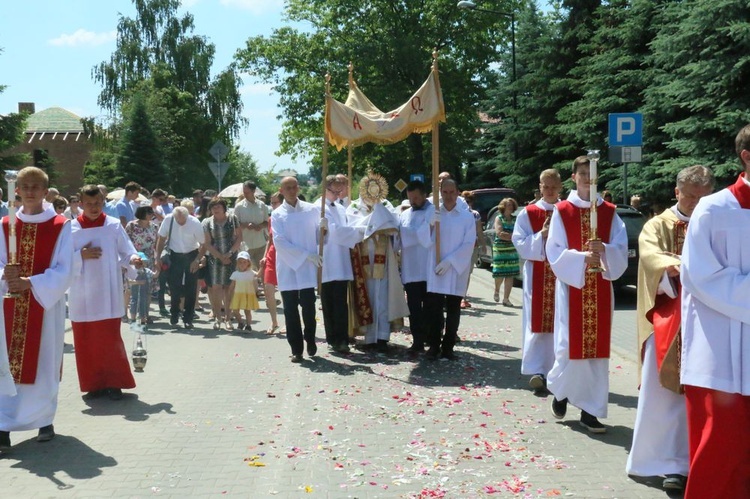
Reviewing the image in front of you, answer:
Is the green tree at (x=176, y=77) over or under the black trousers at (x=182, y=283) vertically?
over

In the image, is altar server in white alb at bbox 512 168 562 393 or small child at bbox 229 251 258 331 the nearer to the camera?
altar server in white alb at bbox 512 168 562 393

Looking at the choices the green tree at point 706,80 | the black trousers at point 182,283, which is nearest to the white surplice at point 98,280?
the black trousers at point 182,283

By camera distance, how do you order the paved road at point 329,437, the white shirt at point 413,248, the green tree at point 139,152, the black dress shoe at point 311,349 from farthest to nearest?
the green tree at point 139,152 < the white shirt at point 413,248 < the black dress shoe at point 311,349 < the paved road at point 329,437

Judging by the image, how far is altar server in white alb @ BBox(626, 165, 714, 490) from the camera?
576 cm

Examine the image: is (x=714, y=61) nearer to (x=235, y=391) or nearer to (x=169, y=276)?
(x=169, y=276)

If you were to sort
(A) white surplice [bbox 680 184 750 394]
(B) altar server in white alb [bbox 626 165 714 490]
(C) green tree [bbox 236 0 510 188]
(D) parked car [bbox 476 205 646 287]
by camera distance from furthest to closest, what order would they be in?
(C) green tree [bbox 236 0 510 188] < (D) parked car [bbox 476 205 646 287] < (B) altar server in white alb [bbox 626 165 714 490] < (A) white surplice [bbox 680 184 750 394]

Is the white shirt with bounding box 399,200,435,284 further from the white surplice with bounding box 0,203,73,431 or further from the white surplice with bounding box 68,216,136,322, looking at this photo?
the white surplice with bounding box 0,203,73,431

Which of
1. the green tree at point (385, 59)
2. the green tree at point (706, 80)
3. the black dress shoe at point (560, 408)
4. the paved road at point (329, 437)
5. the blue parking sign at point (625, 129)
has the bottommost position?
the paved road at point (329, 437)

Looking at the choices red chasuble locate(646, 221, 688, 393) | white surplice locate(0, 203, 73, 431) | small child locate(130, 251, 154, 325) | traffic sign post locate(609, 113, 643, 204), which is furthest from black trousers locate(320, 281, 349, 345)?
traffic sign post locate(609, 113, 643, 204)

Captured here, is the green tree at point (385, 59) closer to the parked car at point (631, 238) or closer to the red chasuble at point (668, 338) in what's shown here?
the parked car at point (631, 238)

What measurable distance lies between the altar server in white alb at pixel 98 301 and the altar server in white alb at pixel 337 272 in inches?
117

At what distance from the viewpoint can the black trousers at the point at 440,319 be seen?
10852 mm

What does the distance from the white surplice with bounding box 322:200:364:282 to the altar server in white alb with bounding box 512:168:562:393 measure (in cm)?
279

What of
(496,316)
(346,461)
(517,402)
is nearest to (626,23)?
(496,316)
